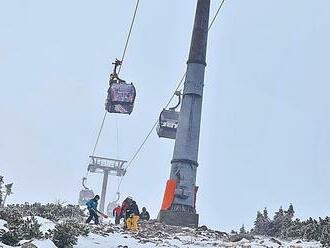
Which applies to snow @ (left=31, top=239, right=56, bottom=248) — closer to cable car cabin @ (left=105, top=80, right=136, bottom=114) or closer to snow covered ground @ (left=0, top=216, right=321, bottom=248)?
snow covered ground @ (left=0, top=216, right=321, bottom=248)

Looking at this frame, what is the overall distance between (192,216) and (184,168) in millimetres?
2793

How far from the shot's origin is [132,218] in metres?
24.8

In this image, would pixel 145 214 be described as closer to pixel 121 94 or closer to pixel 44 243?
pixel 121 94

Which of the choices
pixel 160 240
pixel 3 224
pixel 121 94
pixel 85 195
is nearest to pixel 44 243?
pixel 3 224

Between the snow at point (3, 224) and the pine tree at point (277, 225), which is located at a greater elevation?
the pine tree at point (277, 225)

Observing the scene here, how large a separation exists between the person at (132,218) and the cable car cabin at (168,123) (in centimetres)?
1428

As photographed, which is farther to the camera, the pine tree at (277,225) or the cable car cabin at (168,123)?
the cable car cabin at (168,123)

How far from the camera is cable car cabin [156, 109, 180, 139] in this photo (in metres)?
40.0

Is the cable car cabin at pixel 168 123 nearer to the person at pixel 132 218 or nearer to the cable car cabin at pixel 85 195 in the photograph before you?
the person at pixel 132 218

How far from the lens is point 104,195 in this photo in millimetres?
88688

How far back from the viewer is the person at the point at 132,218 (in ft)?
79.9

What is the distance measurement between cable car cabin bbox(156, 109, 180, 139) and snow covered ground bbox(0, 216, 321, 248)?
47.6 ft

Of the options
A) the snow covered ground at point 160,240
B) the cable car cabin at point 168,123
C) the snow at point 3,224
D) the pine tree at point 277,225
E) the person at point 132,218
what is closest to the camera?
the snow at point 3,224

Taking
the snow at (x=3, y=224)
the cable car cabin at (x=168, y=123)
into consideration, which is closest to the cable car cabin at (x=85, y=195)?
the cable car cabin at (x=168, y=123)
